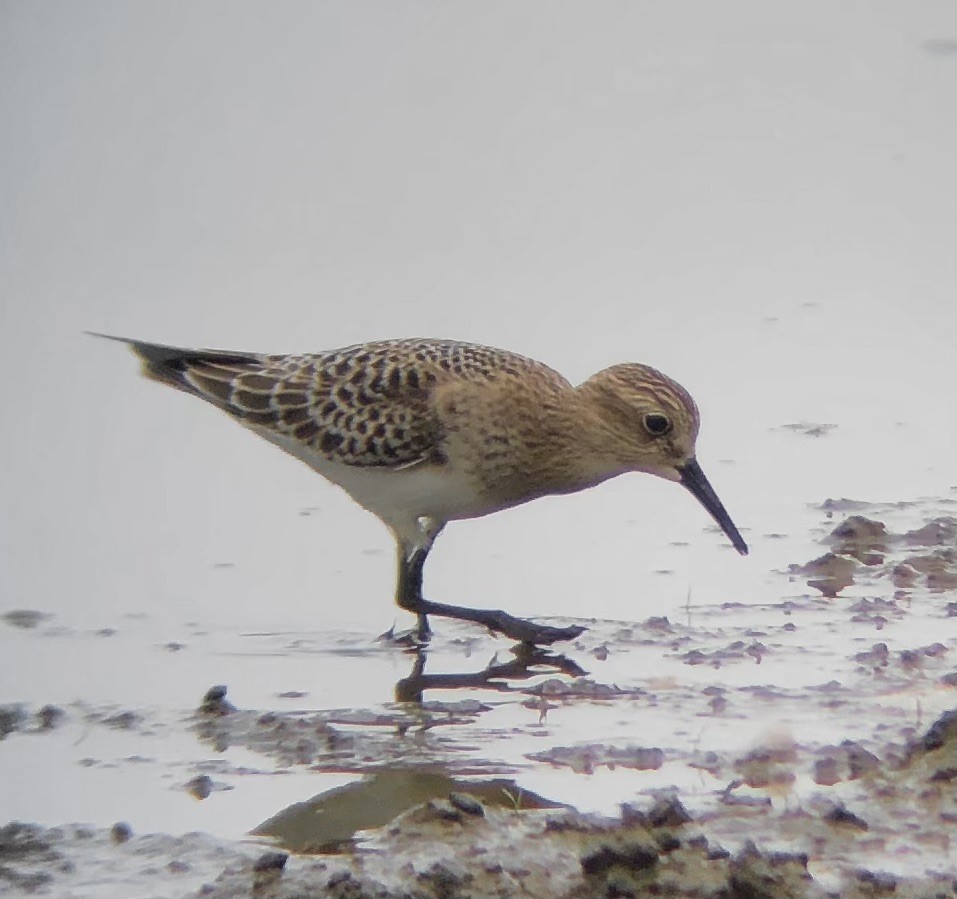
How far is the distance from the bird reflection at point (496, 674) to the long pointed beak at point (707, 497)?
92cm

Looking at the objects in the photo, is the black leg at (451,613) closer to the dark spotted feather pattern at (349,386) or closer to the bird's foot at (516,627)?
the bird's foot at (516,627)

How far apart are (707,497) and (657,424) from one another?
0.34 meters

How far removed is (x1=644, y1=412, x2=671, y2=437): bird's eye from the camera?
7.66 m

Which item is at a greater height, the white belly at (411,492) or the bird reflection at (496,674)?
the white belly at (411,492)

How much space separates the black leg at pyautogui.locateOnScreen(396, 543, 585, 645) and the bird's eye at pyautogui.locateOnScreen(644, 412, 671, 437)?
0.81 m

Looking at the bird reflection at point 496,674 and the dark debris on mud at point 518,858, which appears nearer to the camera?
the dark debris on mud at point 518,858

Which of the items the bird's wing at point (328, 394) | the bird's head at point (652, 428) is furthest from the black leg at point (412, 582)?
the bird's head at point (652, 428)

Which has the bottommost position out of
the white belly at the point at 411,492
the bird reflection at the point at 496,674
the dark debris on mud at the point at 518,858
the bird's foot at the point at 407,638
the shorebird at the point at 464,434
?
the dark debris on mud at the point at 518,858

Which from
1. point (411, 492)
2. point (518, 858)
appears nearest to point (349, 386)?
point (411, 492)

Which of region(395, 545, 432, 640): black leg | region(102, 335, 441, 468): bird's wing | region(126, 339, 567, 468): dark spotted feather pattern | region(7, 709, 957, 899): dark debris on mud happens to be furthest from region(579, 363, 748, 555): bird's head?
region(7, 709, 957, 899): dark debris on mud

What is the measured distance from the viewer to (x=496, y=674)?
708cm

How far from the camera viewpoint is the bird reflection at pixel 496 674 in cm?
690

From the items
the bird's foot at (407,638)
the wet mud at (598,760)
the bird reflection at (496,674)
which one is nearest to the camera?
the wet mud at (598,760)

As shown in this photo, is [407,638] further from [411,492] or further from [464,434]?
[464,434]
